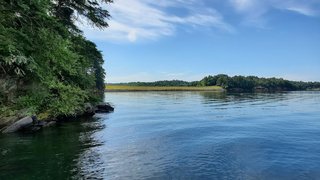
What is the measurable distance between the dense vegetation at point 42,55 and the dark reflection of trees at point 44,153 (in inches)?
140

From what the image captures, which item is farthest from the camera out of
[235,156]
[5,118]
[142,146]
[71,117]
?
[71,117]

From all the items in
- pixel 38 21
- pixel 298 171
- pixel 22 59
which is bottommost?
pixel 298 171

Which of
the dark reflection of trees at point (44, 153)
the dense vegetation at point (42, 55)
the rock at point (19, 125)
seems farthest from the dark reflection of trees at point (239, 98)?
the dark reflection of trees at point (44, 153)

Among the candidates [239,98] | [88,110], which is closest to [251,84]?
[239,98]

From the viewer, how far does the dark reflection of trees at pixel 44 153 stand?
14.2 m

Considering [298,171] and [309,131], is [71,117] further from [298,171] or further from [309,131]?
[298,171]

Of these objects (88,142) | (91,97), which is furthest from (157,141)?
(91,97)

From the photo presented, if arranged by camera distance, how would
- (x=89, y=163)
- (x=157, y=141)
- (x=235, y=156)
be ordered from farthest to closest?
(x=157, y=141)
(x=235, y=156)
(x=89, y=163)

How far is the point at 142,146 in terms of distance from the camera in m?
20.5

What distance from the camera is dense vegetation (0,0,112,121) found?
17.7 metres

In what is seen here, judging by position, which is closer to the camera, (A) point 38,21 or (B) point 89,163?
(B) point 89,163

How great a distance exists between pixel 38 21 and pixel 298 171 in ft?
49.3

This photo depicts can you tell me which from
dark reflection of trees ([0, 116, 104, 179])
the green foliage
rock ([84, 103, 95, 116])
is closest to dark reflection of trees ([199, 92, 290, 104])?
rock ([84, 103, 95, 116])

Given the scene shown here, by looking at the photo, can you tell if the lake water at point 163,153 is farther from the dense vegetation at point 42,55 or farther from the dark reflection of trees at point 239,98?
the dark reflection of trees at point 239,98
